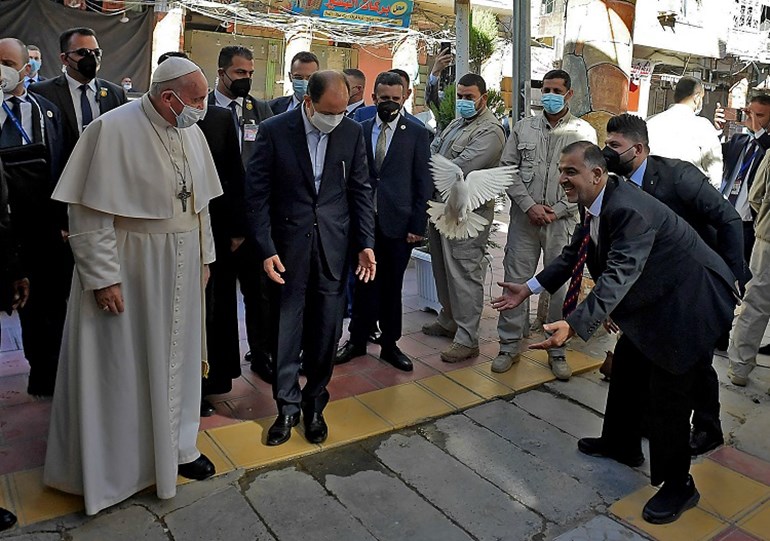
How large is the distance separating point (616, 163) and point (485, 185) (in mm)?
1291

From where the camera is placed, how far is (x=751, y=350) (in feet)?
14.6

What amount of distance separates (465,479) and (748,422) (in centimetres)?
190

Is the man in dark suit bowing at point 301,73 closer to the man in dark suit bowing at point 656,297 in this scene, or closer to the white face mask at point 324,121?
the white face mask at point 324,121

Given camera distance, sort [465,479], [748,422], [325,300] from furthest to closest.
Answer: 1. [748,422]
2. [325,300]
3. [465,479]

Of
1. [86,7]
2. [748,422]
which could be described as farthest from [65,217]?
[86,7]

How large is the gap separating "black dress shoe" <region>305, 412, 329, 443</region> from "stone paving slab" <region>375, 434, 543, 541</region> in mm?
293

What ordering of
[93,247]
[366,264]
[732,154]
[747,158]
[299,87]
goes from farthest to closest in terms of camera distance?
1. [732,154]
2. [747,158]
3. [299,87]
4. [366,264]
5. [93,247]

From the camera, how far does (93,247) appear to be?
2.59m

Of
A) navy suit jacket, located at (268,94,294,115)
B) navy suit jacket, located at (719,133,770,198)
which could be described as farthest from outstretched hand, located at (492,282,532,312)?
navy suit jacket, located at (719,133,770,198)

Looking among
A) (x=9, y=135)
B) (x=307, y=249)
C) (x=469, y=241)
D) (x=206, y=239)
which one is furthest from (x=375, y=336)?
(x=9, y=135)

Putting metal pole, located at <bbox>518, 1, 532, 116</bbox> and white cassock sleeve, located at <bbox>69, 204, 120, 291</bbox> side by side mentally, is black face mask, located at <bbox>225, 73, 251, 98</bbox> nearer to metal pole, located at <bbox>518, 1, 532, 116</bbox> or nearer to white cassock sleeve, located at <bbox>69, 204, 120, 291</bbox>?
white cassock sleeve, located at <bbox>69, 204, 120, 291</bbox>

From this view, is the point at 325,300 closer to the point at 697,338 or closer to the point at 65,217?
the point at 65,217

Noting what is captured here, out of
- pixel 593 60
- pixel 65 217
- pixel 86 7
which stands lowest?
pixel 65 217

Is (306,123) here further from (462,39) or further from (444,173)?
(462,39)
